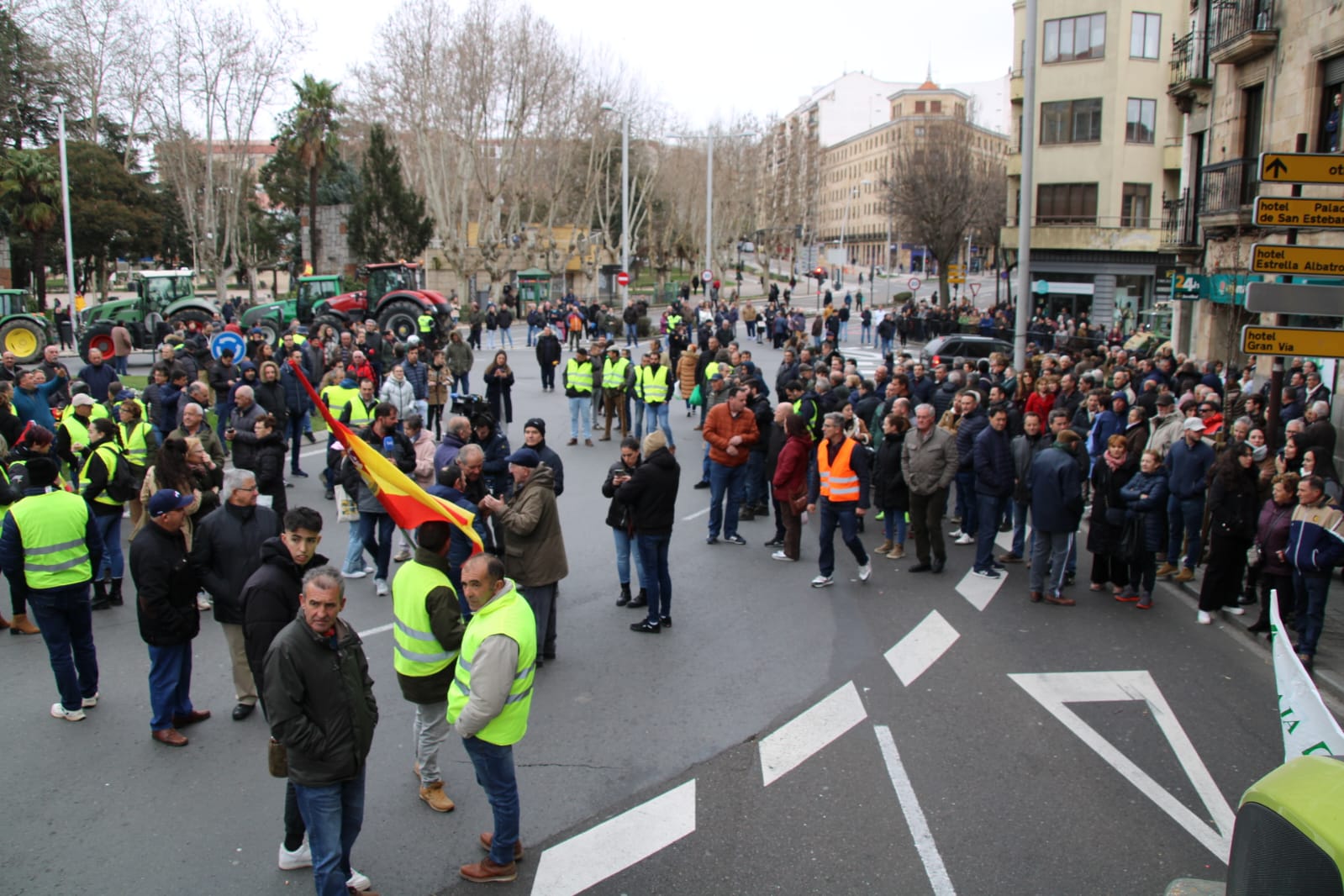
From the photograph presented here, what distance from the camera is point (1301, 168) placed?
8547mm

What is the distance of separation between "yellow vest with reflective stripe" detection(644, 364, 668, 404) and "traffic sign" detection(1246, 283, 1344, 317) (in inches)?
345

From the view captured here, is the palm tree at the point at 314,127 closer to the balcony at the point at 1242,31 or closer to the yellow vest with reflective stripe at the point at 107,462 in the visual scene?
the balcony at the point at 1242,31

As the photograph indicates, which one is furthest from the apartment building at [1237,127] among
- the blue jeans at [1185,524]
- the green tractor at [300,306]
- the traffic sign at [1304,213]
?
the green tractor at [300,306]

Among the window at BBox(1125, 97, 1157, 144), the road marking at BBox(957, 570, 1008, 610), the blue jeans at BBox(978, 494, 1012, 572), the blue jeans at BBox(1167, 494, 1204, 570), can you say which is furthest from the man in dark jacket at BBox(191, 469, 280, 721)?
the window at BBox(1125, 97, 1157, 144)

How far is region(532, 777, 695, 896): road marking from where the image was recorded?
517 cm

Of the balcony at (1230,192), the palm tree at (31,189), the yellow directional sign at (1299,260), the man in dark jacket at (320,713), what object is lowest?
the man in dark jacket at (320,713)

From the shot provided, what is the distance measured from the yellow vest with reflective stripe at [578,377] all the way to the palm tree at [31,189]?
28.1m

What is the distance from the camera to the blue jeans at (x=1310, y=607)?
8.09 metres

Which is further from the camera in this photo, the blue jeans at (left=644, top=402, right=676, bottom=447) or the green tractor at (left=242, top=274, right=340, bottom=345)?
the green tractor at (left=242, top=274, right=340, bottom=345)

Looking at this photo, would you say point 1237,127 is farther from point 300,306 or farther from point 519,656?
→ point 300,306

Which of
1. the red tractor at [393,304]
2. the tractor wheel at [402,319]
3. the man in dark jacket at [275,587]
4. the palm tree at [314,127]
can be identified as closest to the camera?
the man in dark jacket at [275,587]

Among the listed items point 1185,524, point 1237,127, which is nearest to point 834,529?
point 1185,524

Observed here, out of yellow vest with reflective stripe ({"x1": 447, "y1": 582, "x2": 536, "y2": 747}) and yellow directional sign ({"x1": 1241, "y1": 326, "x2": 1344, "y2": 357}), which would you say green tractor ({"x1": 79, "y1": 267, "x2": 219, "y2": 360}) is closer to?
yellow vest with reflective stripe ({"x1": 447, "y1": 582, "x2": 536, "y2": 747})

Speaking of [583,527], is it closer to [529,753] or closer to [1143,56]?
[529,753]
